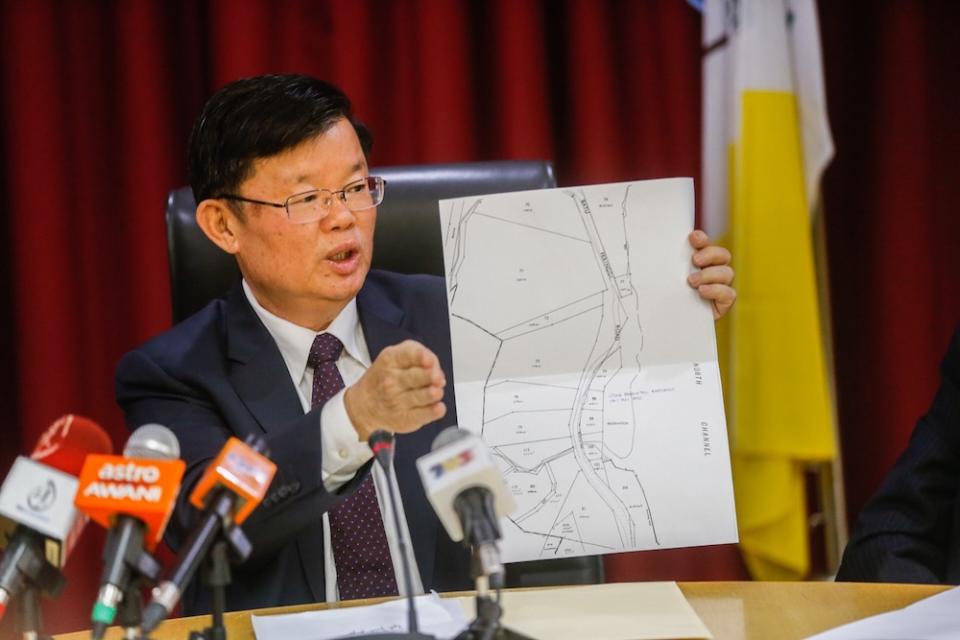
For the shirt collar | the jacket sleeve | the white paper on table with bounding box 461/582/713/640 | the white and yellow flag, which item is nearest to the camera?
the white paper on table with bounding box 461/582/713/640

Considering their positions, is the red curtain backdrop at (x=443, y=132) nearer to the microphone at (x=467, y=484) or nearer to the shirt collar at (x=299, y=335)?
the shirt collar at (x=299, y=335)

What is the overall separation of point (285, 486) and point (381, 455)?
1.18 ft

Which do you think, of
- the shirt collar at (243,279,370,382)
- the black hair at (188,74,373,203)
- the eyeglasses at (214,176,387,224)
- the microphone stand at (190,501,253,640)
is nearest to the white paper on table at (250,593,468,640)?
the microphone stand at (190,501,253,640)

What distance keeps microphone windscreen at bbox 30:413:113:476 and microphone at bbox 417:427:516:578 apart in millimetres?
322

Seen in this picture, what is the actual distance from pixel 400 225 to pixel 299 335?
0.29 metres

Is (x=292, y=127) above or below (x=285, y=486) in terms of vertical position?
above

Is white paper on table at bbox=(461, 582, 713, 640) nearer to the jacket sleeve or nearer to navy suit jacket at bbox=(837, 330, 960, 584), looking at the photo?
the jacket sleeve

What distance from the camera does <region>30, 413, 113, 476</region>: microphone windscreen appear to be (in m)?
1.10

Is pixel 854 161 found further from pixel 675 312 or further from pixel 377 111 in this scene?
pixel 675 312

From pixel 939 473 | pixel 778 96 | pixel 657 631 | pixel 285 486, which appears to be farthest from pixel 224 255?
pixel 778 96

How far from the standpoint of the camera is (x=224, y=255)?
2.04 m

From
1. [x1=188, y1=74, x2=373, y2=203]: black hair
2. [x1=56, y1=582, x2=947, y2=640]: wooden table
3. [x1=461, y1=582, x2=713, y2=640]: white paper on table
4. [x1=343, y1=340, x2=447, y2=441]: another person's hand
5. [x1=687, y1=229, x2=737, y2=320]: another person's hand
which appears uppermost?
[x1=188, y1=74, x2=373, y2=203]: black hair

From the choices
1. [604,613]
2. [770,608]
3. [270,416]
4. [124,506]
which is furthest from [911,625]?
[270,416]

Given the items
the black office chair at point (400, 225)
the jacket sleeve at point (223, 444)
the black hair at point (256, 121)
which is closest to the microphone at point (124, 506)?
the jacket sleeve at point (223, 444)
